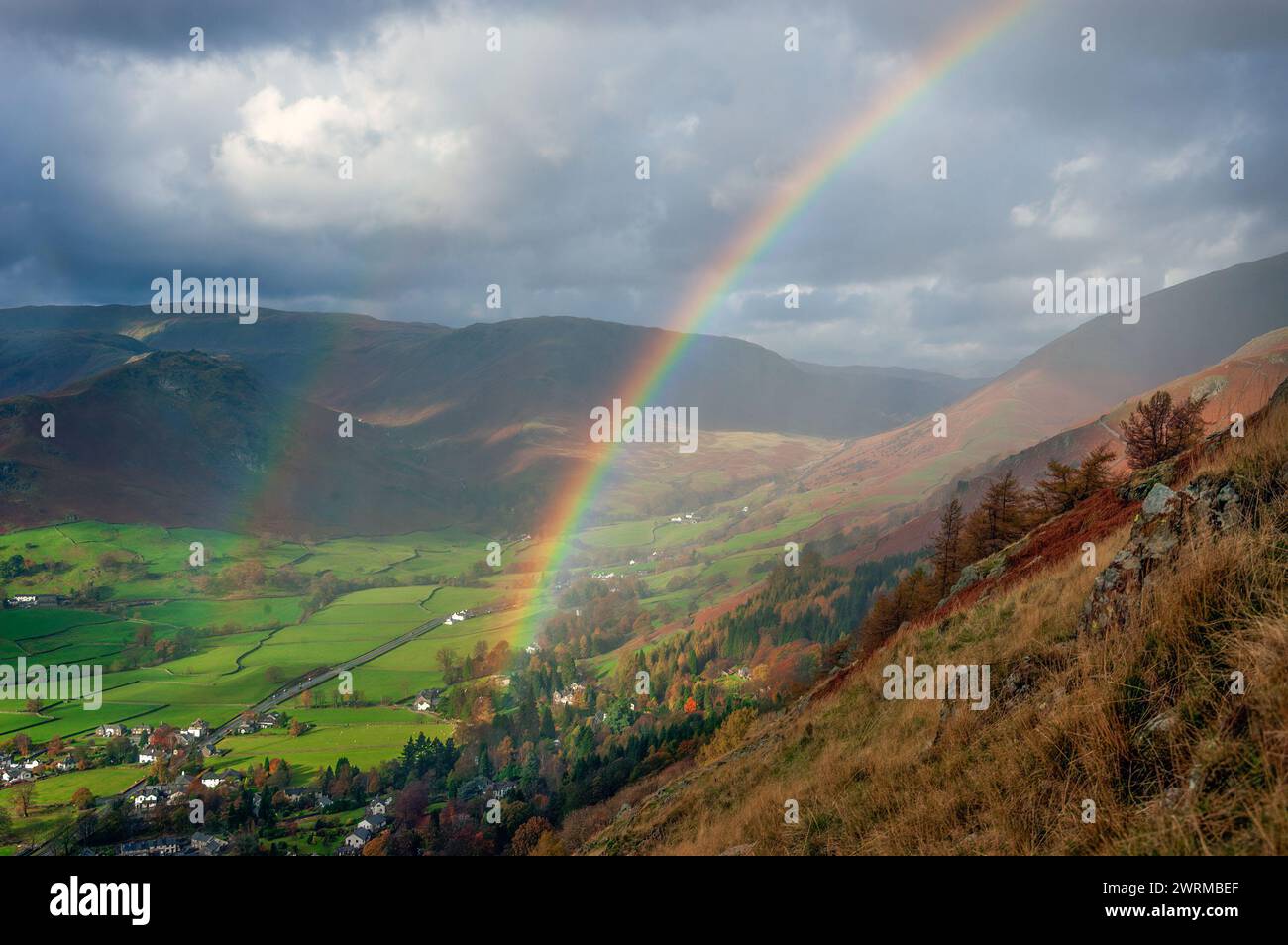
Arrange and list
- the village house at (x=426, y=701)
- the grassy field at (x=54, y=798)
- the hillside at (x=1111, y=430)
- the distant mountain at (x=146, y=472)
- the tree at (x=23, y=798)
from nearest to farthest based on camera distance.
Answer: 1. the grassy field at (x=54, y=798)
2. the tree at (x=23, y=798)
3. the hillside at (x=1111, y=430)
4. the village house at (x=426, y=701)
5. the distant mountain at (x=146, y=472)

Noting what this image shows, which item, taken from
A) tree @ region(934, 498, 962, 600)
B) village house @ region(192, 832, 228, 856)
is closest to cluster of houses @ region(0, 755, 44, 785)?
village house @ region(192, 832, 228, 856)

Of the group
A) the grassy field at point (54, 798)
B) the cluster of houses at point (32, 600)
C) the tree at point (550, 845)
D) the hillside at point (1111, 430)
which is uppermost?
the hillside at point (1111, 430)

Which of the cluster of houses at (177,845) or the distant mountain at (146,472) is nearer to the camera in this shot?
the cluster of houses at (177,845)

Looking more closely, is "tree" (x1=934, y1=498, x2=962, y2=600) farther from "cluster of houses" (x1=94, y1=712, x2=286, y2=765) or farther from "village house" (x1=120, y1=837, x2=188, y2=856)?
"cluster of houses" (x1=94, y1=712, x2=286, y2=765)

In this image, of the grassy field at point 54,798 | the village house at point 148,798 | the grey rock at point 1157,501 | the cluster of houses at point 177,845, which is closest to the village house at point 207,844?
the cluster of houses at point 177,845

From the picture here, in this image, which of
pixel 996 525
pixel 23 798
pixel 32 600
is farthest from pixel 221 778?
pixel 32 600

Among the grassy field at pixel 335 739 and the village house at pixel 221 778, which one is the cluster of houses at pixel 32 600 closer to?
the grassy field at pixel 335 739
